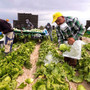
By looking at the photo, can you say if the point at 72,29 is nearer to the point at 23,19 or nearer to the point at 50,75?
the point at 50,75

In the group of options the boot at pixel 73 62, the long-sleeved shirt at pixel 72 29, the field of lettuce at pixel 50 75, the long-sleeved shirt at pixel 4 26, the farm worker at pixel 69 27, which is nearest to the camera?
the field of lettuce at pixel 50 75

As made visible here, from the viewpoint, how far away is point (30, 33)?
8.41 m

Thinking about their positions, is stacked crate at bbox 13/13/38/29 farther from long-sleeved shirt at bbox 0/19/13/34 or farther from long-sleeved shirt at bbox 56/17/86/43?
long-sleeved shirt at bbox 56/17/86/43

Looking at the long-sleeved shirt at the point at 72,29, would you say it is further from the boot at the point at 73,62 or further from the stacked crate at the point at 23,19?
the stacked crate at the point at 23,19

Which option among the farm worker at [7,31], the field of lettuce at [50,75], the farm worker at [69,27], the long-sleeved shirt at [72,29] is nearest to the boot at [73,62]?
the farm worker at [69,27]

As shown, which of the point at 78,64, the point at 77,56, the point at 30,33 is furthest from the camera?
the point at 30,33

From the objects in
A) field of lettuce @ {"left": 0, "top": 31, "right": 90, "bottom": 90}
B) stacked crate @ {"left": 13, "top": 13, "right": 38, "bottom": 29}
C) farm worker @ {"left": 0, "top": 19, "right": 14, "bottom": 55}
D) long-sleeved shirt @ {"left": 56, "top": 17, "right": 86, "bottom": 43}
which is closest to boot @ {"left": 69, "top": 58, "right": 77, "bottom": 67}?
field of lettuce @ {"left": 0, "top": 31, "right": 90, "bottom": 90}

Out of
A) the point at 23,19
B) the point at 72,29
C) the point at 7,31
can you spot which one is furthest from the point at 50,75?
the point at 23,19

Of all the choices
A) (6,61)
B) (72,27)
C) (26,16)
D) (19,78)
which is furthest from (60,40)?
(26,16)

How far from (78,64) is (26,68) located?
1.93m

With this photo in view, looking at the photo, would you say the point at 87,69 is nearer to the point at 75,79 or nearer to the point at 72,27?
the point at 75,79

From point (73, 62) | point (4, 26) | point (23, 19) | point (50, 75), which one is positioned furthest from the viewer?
point (23, 19)

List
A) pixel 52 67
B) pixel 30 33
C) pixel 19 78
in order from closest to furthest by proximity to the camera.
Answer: pixel 52 67 < pixel 19 78 < pixel 30 33

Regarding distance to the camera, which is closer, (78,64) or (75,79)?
(75,79)
